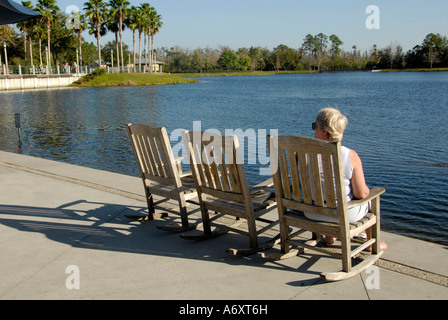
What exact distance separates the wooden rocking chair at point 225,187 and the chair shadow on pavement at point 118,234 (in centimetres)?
17

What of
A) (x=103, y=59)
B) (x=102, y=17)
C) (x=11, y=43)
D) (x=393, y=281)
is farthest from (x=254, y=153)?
(x=103, y=59)

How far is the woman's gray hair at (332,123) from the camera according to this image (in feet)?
12.5

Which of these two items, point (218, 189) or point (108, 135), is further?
point (108, 135)

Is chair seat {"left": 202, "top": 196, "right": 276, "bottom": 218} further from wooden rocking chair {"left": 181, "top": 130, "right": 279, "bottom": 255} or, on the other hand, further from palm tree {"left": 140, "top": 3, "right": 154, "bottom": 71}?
palm tree {"left": 140, "top": 3, "right": 154, "bottom": 71}

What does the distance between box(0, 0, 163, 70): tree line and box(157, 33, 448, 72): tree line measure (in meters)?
59.1

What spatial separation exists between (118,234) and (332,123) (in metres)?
2.59

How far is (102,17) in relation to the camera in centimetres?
7919

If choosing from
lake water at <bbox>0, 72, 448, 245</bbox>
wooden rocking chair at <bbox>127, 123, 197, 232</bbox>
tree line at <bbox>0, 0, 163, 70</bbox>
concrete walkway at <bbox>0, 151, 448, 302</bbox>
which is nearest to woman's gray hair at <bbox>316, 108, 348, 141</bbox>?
concrete walkway at <bbox>0, 151, 448, 302</bbox>

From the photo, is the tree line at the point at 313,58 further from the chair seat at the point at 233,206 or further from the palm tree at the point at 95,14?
the chair seat at the point at 233,206

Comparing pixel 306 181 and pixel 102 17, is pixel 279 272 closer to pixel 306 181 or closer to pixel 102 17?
pixel 306 181

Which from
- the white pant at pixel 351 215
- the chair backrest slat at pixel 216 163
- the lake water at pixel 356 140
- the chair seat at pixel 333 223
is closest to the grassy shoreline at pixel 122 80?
the lake water at pixel 356 140

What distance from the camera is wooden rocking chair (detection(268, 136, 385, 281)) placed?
3506 mm

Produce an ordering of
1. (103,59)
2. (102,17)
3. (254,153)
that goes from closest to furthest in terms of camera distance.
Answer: (254,153)
(102,17)
(103,59)

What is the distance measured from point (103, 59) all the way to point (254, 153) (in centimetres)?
13434
